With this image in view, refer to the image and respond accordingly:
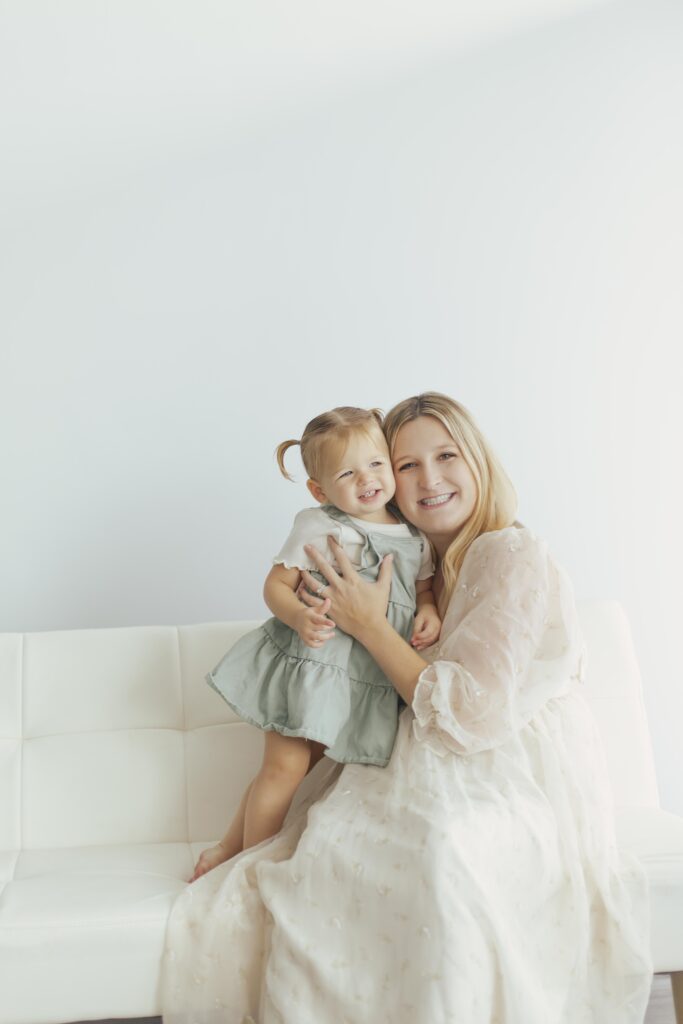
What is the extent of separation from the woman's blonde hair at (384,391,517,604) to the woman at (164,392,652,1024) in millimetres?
93

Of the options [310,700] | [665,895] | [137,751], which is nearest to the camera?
[665,895]

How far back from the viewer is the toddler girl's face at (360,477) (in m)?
1.95

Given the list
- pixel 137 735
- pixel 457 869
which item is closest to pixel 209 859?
pixel 137 735

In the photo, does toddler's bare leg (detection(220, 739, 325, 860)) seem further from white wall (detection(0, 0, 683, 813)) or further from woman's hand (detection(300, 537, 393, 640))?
white wall (detection(0, 0, 683, 813))

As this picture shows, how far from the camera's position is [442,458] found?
202 cm

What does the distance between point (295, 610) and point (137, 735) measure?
534 mm

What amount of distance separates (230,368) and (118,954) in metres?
1.50

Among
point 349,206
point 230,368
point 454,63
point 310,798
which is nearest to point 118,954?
point 310,798

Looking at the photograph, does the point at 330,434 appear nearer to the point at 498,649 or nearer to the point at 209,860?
the point at 498,649

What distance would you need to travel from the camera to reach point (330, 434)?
77.2 inches

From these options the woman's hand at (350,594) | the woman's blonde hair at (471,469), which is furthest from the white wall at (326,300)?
the woman's hand at (350,594)

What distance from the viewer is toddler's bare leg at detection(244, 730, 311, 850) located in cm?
185

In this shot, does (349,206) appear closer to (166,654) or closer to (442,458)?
(442,458)

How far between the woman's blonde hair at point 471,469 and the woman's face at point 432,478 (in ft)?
0.04
